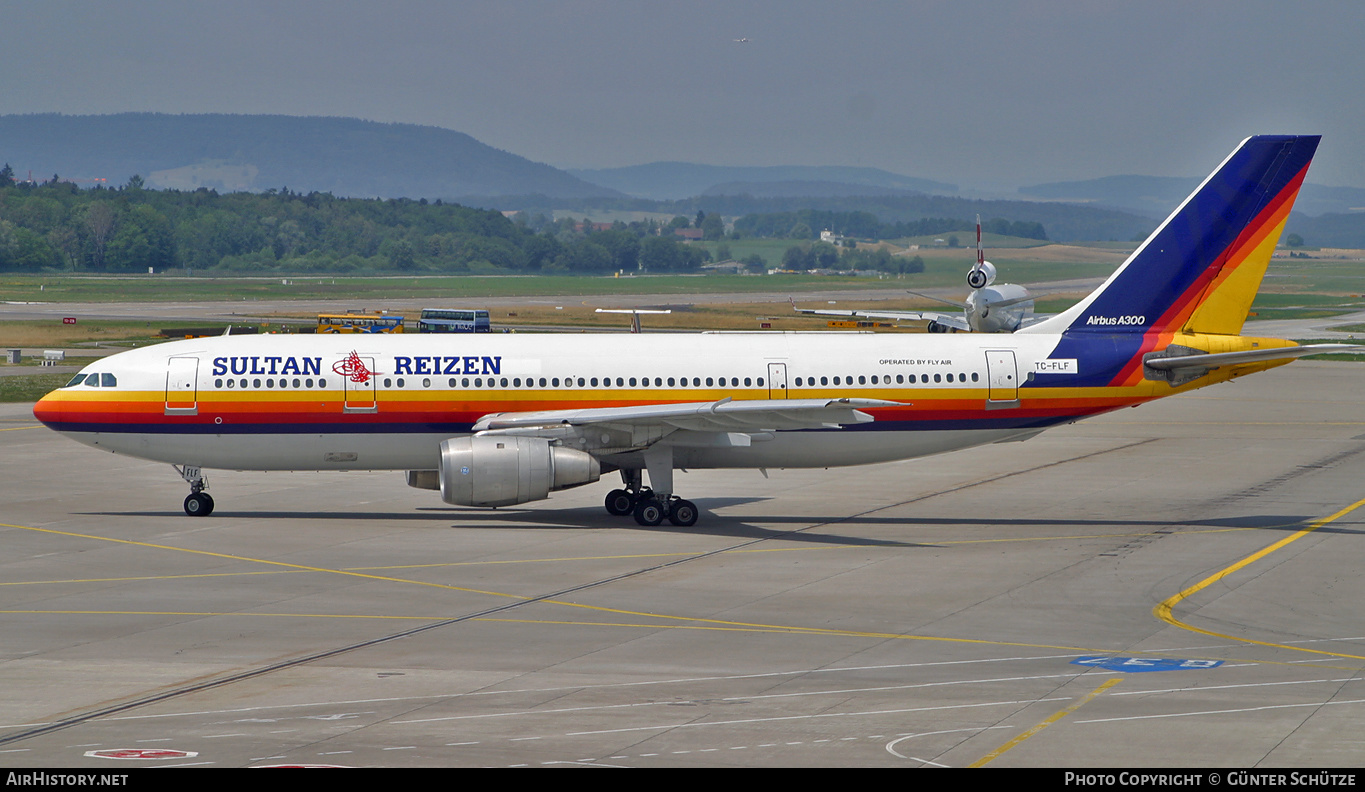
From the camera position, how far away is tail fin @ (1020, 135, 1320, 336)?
36188 mm

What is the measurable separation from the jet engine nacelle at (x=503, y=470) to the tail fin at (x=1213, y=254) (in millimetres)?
13642

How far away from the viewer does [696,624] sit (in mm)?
24250

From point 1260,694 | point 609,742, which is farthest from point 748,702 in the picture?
point 1260,694

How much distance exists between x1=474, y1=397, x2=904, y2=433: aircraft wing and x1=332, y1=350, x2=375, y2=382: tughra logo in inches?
120

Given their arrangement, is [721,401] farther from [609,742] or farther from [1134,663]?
[609,742]

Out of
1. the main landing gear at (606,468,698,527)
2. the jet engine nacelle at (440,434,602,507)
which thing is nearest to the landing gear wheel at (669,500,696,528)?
the main landing gear at (606,468,698,527)

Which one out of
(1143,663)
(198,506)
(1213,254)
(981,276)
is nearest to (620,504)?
(198,506)

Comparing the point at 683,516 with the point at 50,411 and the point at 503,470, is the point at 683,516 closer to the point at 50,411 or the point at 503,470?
the point at 503,470

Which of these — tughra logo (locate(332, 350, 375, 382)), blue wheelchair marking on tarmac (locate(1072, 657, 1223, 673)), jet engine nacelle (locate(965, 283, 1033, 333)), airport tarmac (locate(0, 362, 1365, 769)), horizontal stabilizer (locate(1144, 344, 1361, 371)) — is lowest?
blue wheelchair marking on tarmac (locate(1072, 657, 1223, 673))

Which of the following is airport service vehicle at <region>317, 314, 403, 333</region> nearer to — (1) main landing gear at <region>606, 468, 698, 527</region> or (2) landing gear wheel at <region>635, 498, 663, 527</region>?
(1) main landing gear at <region>606, 468, 698, 527</region>

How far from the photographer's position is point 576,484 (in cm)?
3388

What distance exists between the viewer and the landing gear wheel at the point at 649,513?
35156mm

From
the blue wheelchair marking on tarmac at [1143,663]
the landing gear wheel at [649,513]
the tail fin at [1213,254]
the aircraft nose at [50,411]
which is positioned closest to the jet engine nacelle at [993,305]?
the tail fin at [1213,254]
